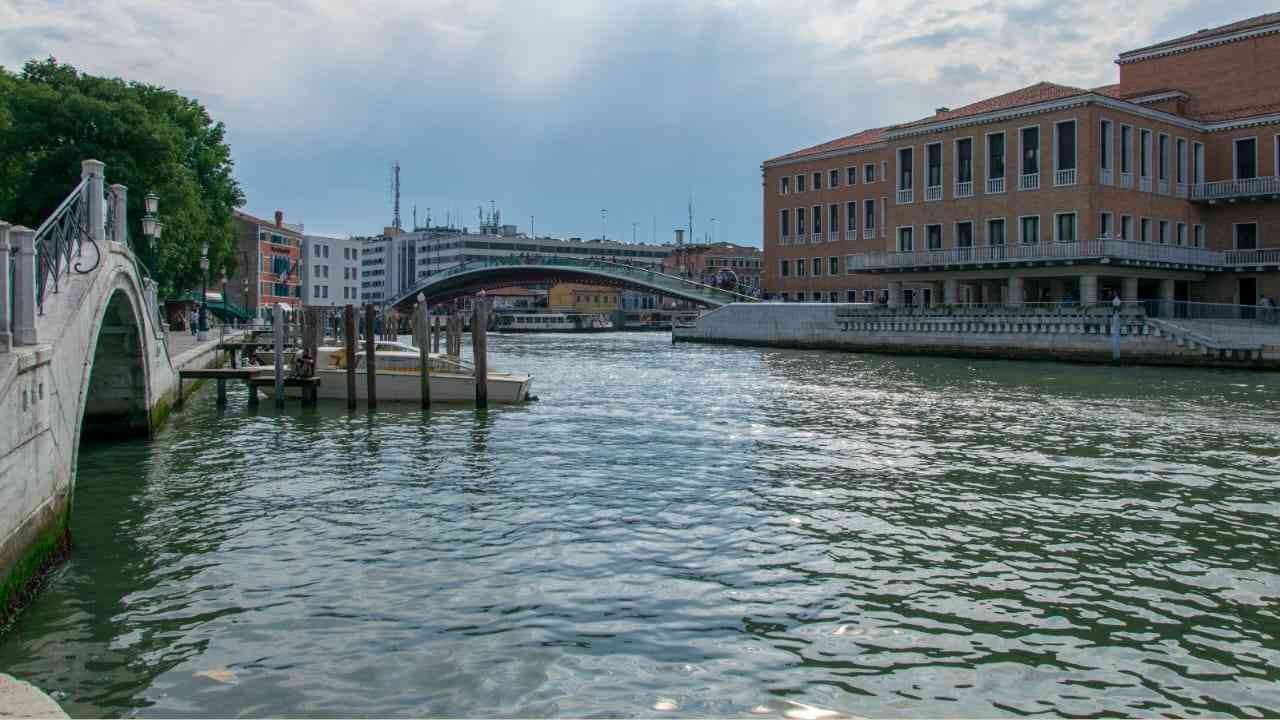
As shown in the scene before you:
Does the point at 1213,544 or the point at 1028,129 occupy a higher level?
the point at 1028,129

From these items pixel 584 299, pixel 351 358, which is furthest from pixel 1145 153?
pixel 584 299

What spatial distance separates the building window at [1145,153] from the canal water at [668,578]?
30.0 metres

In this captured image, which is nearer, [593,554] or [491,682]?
[491,682]

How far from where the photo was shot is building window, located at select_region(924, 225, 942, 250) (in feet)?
158

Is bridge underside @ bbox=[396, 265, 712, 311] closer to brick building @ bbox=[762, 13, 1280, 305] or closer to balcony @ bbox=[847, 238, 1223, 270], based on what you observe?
brick building @ bbox=[762, 13, 1280, 305]

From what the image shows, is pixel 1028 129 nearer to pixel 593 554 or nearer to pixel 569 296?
pixel 593 554

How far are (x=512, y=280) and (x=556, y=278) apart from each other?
489cm

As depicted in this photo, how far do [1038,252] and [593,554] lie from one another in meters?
38.1

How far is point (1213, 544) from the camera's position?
31.1ft

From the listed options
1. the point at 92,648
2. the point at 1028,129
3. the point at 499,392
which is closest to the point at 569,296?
the point at 1028,129

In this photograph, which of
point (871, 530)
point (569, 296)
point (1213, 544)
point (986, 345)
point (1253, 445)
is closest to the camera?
point (1213, 544)

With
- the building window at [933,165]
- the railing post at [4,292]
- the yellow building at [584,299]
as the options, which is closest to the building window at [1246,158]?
the building window at [933,165]

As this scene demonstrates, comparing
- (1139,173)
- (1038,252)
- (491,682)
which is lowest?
(491,682)

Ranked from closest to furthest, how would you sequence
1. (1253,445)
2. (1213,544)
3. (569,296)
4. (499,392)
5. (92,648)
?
1. (92,648)
2. (1213,544)
3. (1253,445)
4. (499,392)
5. (569,296)
